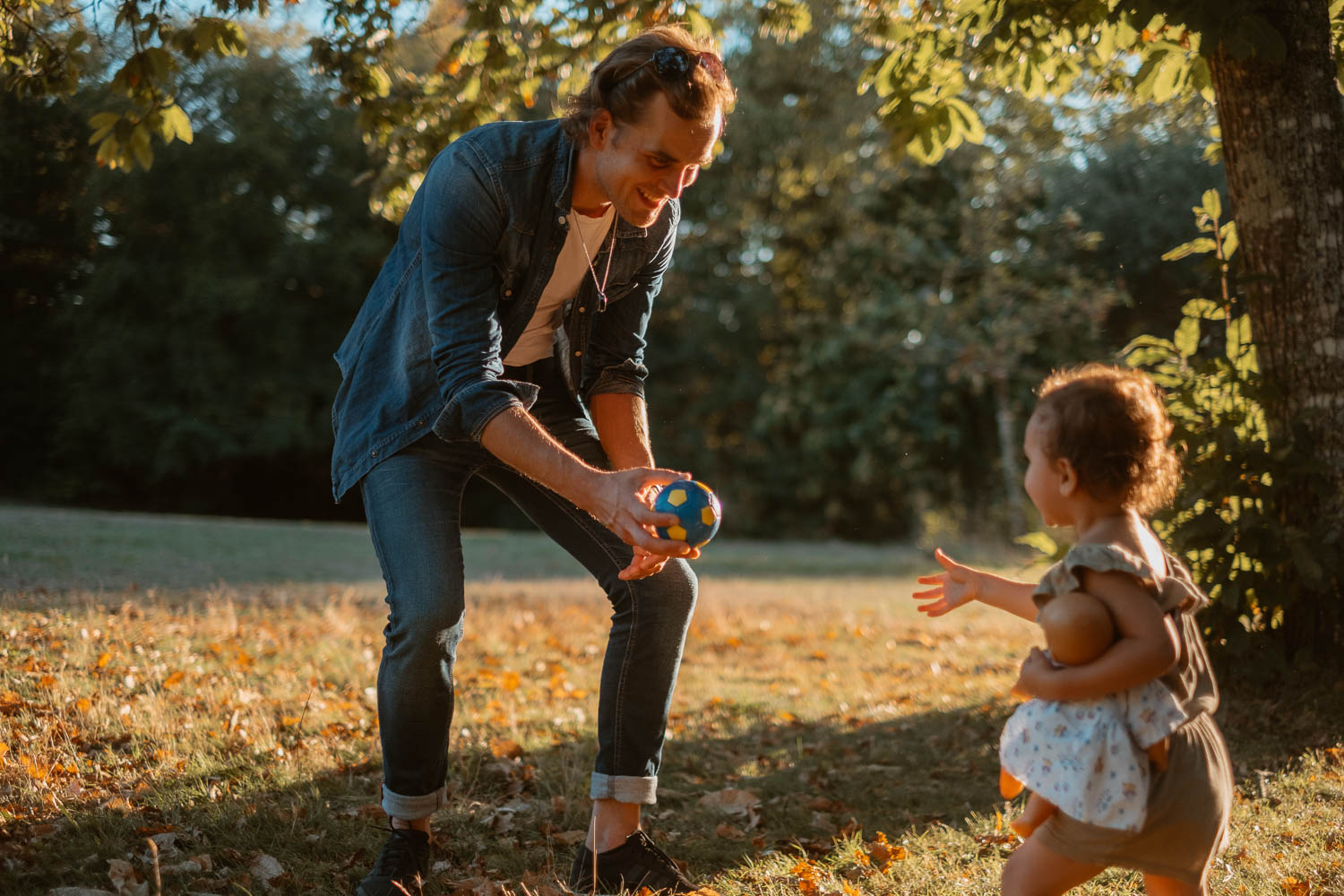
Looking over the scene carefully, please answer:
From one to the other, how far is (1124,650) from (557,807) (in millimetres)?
2360

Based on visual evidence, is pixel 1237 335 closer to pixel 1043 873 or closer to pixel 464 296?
pixel 1043 873

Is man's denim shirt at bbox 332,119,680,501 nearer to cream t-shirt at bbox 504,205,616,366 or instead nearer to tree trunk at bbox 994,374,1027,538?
cream t-shirt at bbox 504,205,616,366

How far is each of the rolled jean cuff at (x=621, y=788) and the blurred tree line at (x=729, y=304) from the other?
11.3m

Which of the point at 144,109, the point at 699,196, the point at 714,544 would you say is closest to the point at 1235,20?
the point at 144,109

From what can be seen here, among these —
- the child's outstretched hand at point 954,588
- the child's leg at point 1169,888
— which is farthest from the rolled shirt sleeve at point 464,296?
the child's leg at point 1169,888

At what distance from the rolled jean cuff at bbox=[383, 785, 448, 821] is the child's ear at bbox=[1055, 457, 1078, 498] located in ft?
6.08

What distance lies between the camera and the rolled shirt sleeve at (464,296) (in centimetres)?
275

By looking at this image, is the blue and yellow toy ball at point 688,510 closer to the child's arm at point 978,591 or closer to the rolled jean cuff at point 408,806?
the child's arm at point 978,591

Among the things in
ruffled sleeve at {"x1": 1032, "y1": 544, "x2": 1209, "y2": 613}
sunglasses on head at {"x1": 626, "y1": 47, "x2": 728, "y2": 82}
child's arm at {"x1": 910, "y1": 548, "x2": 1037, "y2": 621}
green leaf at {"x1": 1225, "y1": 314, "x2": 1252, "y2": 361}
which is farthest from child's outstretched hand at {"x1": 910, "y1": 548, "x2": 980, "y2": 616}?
green leaf at {"x1": 1225, "y1": 314, "x2": 1252, "y2": 361}

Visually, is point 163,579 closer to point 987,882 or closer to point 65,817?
point 65,817

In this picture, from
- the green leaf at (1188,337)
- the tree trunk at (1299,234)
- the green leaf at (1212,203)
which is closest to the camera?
the tree trunk at (1299,234)

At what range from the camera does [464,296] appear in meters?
2.83

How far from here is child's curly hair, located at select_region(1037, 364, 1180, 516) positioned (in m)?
2.28

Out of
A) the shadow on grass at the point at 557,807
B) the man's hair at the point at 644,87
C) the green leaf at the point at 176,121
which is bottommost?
A: the shadow on grass at the point at 557,807
